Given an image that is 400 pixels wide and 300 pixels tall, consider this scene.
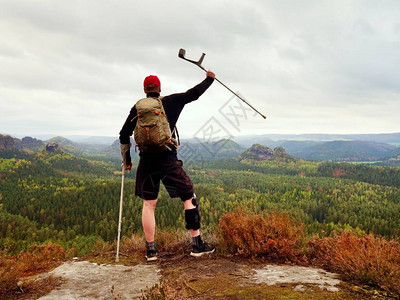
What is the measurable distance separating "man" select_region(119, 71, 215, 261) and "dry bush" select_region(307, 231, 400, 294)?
2.55 m

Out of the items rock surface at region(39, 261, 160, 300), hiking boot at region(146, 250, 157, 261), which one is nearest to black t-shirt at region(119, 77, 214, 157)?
hiking boot at region(146, 250, 157, 261)

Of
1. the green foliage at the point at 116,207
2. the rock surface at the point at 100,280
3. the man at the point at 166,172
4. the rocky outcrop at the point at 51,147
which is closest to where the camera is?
the rock surface at the point at 100,280

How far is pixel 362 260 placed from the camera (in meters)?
4.05

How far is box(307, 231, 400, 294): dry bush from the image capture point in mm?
3670

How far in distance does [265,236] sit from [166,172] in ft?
8.22

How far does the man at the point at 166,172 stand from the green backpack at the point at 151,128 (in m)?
0.25

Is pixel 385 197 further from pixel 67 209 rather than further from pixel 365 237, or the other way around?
pixel 365 237

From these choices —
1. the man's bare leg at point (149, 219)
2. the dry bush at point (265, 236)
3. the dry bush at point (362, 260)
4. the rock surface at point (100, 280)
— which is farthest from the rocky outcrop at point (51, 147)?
the dry bush at point (362, 260)

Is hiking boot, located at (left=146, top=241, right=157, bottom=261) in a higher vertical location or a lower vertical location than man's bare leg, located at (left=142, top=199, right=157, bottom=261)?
lower

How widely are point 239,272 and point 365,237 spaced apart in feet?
8.97

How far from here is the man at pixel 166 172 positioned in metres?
5.32

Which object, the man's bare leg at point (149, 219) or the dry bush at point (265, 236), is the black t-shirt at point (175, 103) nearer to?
the man's bare leg at point (149, 219)

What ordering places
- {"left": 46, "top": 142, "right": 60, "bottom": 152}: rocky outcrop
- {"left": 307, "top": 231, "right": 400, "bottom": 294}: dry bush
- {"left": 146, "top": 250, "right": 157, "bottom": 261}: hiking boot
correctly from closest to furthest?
1. {"left": 307, "top": 231, "right": 400, "bottom": 294}: dry bush
2. {"left": 146, "top": 250, "right": 157, "bottom": 261}: hiking boot
3. {"left": 46, "top": 142, "right": 60, "bottom": 152}: rocky outcrop

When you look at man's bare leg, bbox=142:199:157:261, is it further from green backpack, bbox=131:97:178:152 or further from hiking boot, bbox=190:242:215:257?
green backpack, bbox=131:97:178:152
